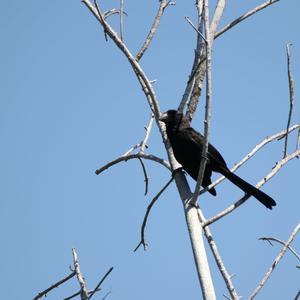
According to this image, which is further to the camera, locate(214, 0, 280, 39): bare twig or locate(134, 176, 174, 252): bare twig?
locate(214, 0, 280, 39): bare twig

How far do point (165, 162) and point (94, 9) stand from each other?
1239 millimetres

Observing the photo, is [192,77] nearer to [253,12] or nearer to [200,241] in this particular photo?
[253,12]

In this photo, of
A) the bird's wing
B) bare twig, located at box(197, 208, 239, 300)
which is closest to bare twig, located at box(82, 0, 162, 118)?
bare twig, located at box(197, 208, 239, 300)

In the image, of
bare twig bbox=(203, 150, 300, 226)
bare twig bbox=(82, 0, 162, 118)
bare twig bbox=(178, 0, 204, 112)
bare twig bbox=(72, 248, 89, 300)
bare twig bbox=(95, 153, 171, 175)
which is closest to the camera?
bare twig bbox=(72, 248, 89, 300)

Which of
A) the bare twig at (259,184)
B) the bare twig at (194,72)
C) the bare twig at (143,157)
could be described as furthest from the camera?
the bare twig at (194,72)

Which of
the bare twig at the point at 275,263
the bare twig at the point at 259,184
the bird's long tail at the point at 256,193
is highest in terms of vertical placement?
the bird's long tail at the point at 256,193

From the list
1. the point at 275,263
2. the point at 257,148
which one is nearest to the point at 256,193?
the point at 257,148

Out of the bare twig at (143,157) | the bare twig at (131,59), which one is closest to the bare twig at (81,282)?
the bare twig at (143,157)

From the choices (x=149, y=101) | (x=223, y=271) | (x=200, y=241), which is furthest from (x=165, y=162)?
(x=223, y=271)

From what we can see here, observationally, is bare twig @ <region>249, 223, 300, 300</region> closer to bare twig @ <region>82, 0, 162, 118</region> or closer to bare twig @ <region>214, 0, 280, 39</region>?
bare twig @ <region>82, 0, 162, 118</region>

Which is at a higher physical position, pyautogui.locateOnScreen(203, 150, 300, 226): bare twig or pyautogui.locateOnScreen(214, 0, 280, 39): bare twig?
pyautogui.locateOnScreen(214, 0, 280, 39): bare twig

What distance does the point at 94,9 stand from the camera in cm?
445

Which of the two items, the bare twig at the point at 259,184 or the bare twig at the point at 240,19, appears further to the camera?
the bare twig at the point at 240,19

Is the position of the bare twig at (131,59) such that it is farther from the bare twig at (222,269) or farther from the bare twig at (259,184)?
the bare twig at (222,269)
